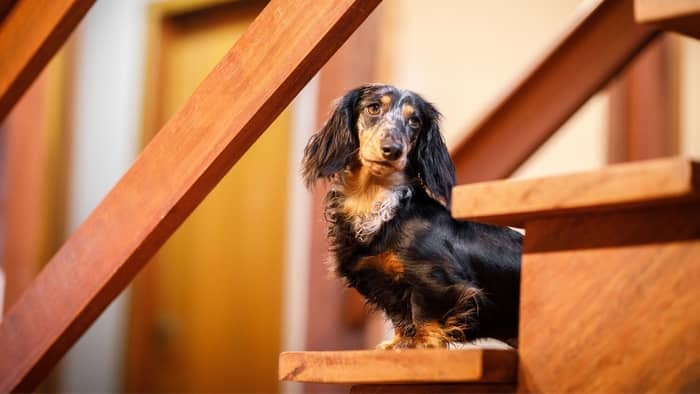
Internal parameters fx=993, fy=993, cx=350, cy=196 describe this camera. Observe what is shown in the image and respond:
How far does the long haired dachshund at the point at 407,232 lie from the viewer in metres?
1.22

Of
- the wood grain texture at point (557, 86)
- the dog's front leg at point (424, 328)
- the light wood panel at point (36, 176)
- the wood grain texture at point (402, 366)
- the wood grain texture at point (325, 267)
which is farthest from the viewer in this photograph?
the light wood panel at point (36, 176)

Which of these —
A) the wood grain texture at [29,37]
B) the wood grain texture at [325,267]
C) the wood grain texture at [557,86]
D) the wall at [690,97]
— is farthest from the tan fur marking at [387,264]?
the wall at [690,97]

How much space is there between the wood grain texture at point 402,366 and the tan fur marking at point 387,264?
0.61 ft

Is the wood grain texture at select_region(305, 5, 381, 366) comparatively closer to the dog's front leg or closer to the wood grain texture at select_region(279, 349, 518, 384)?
the dog's front leg

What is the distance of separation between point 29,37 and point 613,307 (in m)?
0.99

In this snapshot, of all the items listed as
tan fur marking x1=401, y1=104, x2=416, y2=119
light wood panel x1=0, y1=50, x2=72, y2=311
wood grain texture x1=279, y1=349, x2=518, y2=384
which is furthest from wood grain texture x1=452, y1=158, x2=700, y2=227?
light wood panel x1=0, y1=50, x2=72, y2=311

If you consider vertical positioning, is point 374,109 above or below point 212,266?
below

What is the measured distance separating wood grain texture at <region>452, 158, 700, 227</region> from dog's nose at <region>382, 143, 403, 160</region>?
266 millimetres

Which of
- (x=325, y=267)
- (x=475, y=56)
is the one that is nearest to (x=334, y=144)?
(x=325, y=267)

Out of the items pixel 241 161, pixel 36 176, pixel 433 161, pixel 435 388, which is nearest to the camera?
pixel 435 388

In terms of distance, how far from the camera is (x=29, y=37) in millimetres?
1493

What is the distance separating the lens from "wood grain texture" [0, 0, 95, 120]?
1.46m

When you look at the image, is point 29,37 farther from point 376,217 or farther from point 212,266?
point 212,266

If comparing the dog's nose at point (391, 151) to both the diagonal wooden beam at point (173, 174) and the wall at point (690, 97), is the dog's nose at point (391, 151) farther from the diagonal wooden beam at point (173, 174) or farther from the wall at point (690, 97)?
the wall at point (690, 97)
